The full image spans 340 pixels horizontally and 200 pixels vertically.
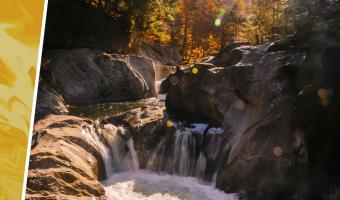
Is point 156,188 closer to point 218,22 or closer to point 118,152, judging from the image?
point 118,152

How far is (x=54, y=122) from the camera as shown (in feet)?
36.9

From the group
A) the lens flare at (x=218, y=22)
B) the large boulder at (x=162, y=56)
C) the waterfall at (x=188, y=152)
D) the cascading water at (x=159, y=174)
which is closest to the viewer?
the cascading water at (x=159, y=174)

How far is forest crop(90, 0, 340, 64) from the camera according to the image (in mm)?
11438

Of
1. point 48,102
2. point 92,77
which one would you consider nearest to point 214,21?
point 92,77

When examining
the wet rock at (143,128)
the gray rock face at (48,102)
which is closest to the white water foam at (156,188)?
the wet rock at (143,128)

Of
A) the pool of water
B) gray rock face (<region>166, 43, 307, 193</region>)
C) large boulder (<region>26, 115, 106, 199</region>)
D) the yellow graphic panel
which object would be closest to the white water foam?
gray rock face (<region>166, 43, 307, 193</region>)

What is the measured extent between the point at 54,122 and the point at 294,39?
7492mm

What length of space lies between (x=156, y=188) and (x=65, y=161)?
2.84m

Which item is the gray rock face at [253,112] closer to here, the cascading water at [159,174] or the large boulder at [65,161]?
the cascading water at [159,174]

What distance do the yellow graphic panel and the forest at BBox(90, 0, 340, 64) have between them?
8.88 meters

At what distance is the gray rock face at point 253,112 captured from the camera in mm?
9398

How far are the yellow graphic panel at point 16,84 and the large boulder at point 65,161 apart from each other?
161 inches

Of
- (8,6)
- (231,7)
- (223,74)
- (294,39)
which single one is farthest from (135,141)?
(231,7)

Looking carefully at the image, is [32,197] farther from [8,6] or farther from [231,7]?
[231,7]
